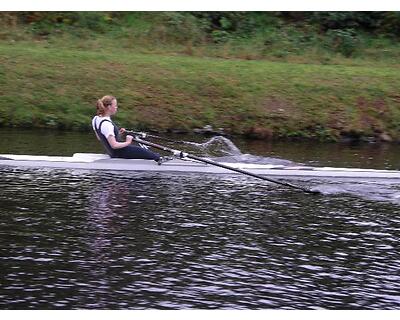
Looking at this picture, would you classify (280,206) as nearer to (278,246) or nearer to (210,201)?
(210,201)

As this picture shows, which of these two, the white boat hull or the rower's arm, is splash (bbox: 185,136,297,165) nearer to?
the white boat hull

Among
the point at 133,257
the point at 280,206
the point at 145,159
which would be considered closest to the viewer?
the point at 133,257

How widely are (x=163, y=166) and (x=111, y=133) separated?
1387 millimetres

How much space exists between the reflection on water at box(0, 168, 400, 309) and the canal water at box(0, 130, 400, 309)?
0.08 ft

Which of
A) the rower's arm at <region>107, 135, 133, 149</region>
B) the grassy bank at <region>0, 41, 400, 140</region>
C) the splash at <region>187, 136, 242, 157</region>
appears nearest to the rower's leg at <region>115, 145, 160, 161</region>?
the rower's arm at <region>107, 135, 133, 149</region>

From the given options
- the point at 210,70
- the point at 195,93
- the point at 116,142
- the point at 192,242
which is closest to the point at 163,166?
the point at 116,142

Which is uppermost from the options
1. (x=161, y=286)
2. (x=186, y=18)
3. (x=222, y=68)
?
(x=186, y=18)

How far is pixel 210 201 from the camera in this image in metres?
14.5

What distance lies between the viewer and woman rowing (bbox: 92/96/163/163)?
16250 mm

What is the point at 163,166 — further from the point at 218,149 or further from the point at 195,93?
the point at 195,93

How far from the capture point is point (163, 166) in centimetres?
1697

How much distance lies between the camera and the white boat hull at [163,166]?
16703 mm

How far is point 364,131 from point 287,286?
16.1 metres
